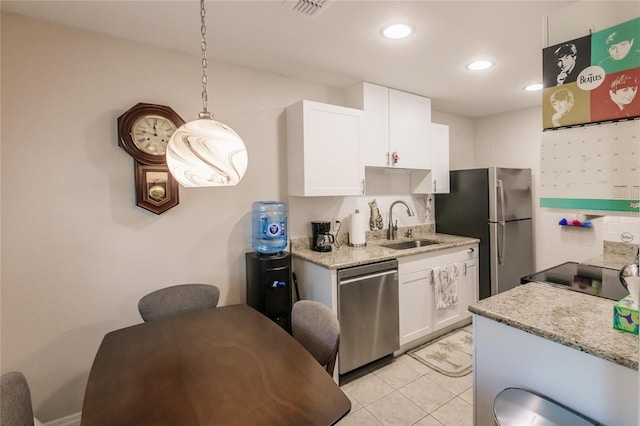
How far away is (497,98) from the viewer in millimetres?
3432

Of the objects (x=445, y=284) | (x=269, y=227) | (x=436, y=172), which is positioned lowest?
(x=445, y=284)

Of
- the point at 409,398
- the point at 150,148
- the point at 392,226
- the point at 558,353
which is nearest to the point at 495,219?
the point at 392,226

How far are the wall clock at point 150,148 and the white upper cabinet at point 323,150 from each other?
917mm

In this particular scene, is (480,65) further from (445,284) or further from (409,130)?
(445,284)

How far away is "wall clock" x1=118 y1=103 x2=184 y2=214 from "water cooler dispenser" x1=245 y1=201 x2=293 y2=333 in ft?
2.23

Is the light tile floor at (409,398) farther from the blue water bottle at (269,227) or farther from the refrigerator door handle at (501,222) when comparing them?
the refrigerator door handle at (501,222)

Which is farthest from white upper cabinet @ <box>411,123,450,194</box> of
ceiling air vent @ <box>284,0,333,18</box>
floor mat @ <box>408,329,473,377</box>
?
ceiling air vent @ <box>284,0,333,18</box>

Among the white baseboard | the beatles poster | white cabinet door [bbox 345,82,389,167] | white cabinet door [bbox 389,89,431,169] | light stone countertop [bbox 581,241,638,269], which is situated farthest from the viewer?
white cabinet door [bbox 389,89,431,169]

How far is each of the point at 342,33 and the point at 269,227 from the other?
1.48 m

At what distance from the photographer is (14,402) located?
3.34 feet

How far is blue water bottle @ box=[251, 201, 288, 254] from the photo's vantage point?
2.44 meters

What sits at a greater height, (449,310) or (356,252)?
(356,252)

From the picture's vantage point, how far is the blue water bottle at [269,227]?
244 cm

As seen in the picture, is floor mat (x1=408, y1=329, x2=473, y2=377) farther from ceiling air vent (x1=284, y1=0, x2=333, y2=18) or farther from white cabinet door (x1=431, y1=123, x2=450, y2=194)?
ceiling air vent (x1=284, y1=0, x2=333, y2=18)
